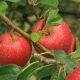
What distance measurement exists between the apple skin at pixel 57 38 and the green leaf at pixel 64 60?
5 centimetres

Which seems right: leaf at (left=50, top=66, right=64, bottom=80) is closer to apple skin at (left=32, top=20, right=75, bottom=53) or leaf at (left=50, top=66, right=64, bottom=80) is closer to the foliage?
the foliage

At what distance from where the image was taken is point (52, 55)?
1.56 m

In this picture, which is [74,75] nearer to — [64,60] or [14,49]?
[64,60]

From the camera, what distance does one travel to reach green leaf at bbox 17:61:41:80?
1.44 metres

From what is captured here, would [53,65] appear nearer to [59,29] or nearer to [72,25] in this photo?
[59,29]

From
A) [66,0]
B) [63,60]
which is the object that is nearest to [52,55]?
[63,60]

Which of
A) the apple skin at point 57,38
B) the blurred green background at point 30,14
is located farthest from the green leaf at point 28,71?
the blurred green background at point 30,14

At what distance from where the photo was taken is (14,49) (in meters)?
1.56

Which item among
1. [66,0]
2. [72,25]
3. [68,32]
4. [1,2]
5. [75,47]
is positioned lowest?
[72,25]

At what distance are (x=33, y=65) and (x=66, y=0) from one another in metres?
2.32

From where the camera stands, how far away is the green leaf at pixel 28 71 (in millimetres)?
1440

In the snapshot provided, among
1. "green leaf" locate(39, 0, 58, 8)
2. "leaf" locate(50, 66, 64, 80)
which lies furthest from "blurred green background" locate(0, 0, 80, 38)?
"leaf" locate(50, 66, 64, 80)

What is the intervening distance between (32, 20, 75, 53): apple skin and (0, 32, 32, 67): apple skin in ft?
0.17

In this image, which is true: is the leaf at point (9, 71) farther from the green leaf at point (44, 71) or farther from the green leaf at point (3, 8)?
the green leaf at point (3, 8)
